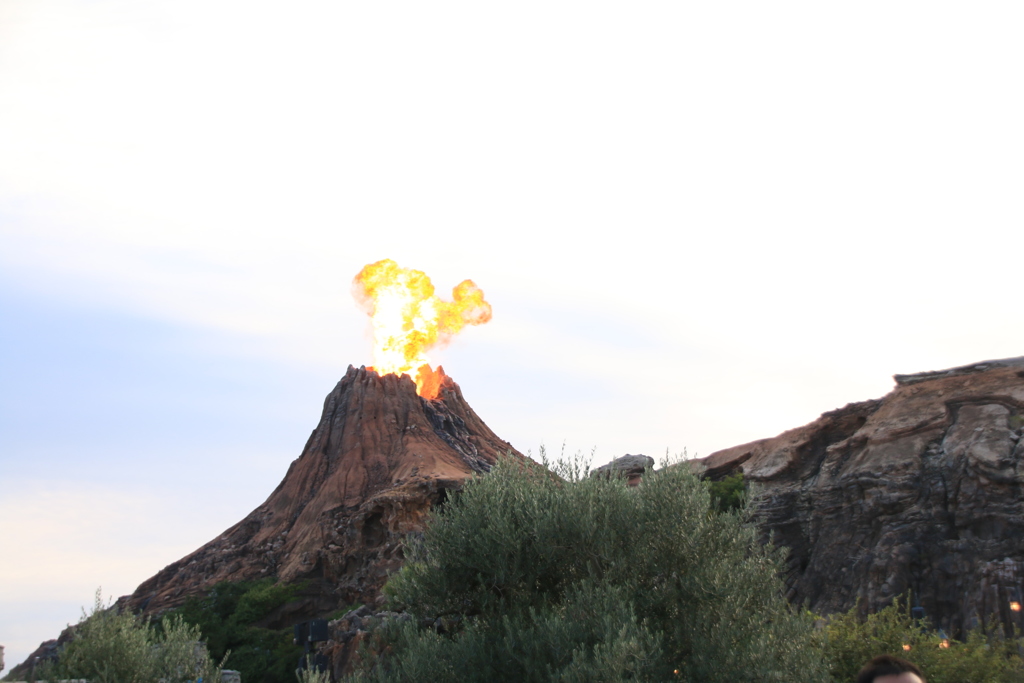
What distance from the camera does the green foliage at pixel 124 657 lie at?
2098 cm

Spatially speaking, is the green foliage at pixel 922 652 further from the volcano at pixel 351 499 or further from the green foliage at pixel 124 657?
the volcano at pixel 351 499

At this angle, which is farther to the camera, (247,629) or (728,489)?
(247,629)

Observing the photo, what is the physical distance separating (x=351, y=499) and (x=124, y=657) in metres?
34.8

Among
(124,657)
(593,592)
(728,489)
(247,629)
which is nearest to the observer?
(593,592)

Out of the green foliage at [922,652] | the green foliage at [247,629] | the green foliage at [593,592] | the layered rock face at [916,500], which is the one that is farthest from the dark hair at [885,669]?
the green foliage at [247,629]

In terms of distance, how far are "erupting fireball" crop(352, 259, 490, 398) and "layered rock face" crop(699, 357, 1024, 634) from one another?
30.0m

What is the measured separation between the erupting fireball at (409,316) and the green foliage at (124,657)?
1678 inches

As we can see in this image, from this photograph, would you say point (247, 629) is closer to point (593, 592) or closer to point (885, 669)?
point (593, 592)

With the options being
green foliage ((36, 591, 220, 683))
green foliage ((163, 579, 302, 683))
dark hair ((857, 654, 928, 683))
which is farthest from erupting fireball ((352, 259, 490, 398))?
dark hair ((857, 654, 928, 683))

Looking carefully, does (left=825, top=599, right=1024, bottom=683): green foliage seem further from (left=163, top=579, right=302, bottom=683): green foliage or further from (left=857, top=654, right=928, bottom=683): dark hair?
(left=163, top=579, right=302, bottom=683): green foliage

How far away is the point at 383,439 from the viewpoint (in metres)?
60.2

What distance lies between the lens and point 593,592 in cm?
1572

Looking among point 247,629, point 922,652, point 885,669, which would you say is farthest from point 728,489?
point 885,669

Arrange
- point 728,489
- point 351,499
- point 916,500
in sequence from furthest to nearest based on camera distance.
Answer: point 351,499 < point 728,489 < point 916,500
